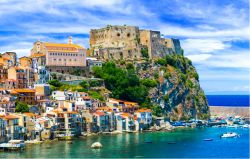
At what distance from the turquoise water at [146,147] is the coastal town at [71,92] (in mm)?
2502

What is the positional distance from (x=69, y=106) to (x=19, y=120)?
Result: 9.63 metres

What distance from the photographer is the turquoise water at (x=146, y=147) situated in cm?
4031

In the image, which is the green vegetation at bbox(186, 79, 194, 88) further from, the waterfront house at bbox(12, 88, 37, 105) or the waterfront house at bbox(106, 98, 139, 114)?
the waterfront house at bbox(12, 88, 37, 105)

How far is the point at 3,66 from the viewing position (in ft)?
197

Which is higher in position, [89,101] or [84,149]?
[89,101]

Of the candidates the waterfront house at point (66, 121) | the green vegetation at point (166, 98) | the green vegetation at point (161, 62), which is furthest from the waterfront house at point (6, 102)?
the green vegetation at point (161, 62)

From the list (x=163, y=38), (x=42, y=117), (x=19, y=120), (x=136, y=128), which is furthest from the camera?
(x=163, y=38)

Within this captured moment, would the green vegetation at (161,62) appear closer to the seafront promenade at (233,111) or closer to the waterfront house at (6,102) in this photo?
the seafront promenade at (233,111)

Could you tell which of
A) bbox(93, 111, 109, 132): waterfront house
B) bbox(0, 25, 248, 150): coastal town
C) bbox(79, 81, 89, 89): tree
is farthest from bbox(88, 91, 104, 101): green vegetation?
bbox(93, 111, 109, 132): waterfront house

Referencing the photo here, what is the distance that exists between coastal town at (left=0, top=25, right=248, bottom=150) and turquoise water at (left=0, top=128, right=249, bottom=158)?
250 cm

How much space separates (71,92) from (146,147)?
53.1 ft

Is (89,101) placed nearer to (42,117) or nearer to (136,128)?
(136,128)

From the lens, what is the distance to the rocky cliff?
71000mm

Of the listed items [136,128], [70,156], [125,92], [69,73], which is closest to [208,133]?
[136,128]
